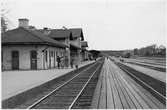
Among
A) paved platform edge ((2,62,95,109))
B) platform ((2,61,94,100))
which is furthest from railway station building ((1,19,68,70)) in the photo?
paved platform edge ((2,62,95,109))

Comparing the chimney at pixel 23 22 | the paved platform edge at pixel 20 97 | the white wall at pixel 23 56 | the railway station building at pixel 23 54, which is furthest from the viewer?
the chimney at pixel 23 22

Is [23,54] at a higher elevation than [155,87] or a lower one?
higher

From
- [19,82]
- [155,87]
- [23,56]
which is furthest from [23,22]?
[155,87]

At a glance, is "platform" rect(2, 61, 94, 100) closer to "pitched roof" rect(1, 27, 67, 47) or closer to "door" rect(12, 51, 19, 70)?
"door" rect(12, 51, 19, 70)

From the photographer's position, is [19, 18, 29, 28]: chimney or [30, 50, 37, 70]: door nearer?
[30, 50, 37, 70]: door

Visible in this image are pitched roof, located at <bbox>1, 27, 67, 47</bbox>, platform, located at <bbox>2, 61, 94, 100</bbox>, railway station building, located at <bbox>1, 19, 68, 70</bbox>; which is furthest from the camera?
railway station building, located at <bbox>1, 19, 68, 70</bbox>

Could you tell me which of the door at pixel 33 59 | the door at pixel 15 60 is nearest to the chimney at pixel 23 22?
the door at pixel 15 60

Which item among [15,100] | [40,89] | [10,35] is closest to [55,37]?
[10,35]

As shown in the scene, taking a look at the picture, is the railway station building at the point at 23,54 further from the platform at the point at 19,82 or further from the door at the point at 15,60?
the platform at the point at 19,82

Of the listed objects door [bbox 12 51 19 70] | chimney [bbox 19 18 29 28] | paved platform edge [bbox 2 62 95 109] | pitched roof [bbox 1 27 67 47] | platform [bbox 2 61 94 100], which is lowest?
paved platform edge [bbox 2 62 95 109]

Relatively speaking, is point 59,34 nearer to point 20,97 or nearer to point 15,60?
point 15,60

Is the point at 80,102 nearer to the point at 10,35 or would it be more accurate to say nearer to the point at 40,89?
the point at 40,89

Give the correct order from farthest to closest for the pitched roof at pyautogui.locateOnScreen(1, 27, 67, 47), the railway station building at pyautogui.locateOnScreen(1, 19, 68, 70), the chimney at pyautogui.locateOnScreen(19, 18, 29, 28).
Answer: the chimney at pyautogui.locateOnScreen(19, 18, 29, 28)
the railway station building at pyautogui.locateOnScreen(1, 19, 68, 70)
the pitched roof at pyautogui.locateOnScreen(1, 27, 67, 47)

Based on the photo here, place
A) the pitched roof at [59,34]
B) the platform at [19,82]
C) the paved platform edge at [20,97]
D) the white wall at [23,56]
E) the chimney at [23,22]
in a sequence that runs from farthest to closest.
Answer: the pitched roof at [59,34], the chimney at [23,22], the white wall at [23,56], the platform at [19,82], the paved platform edge at [20,97]
